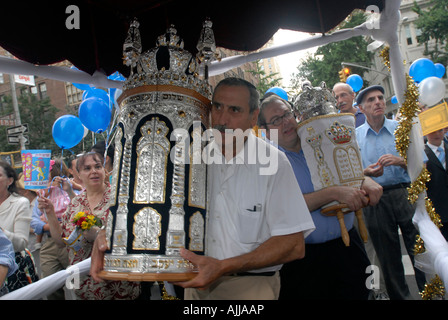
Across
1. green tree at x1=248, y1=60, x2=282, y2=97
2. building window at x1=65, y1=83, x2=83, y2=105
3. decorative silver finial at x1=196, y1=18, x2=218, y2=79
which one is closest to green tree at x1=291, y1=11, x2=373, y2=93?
green tree at x1=248, y1=60, x2=282, y2=97

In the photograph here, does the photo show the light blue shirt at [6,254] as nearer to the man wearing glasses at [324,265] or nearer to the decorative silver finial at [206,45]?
the decorative silver finial at [206,45]

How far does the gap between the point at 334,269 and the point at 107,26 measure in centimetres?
266

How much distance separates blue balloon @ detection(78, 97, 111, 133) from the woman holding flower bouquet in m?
2.20

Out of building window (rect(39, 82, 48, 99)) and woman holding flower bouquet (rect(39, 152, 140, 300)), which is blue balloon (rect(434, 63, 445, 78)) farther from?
building window (rect(39, 82, 48, 99))

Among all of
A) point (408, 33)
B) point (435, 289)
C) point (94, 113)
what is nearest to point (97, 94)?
point (94, 113)

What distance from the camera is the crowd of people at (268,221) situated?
66.8 inches

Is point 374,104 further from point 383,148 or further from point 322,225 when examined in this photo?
point 322,225

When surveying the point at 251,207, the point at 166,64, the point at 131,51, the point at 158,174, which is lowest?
the point at 251,207

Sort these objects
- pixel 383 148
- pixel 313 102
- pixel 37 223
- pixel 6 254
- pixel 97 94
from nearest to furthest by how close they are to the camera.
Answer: pixel 6 254 → pixel 313 102 → pixel 383 148 → pixel 37 223 → pixel 97 94

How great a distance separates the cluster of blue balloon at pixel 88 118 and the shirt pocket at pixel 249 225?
12.8ft

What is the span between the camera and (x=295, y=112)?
2527 millimetres

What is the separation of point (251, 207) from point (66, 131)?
19.1 feet

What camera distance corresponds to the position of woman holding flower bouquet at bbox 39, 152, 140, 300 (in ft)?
9.23

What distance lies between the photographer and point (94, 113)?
5.64m
